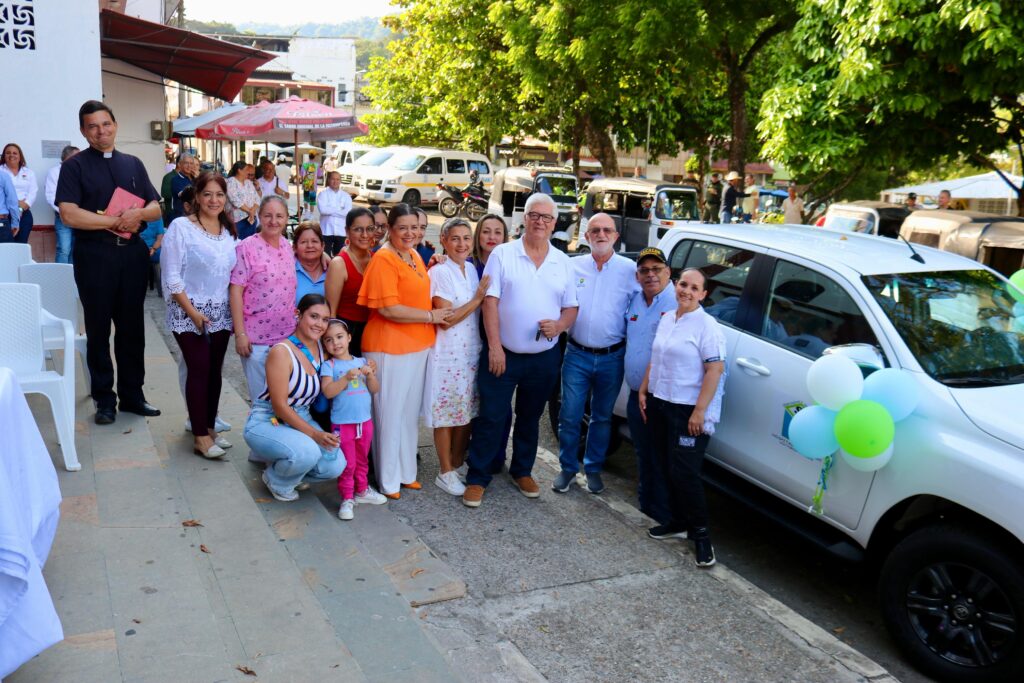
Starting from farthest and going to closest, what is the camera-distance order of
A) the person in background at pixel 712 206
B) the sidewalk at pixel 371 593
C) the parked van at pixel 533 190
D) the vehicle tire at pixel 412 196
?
the vehicle tire at pixel 412 196, the person in background at pixel 712 206, the parked van at pixel 533 190, the sidewalk at pixel 371 593

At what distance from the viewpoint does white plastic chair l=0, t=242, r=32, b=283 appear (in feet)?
20.7

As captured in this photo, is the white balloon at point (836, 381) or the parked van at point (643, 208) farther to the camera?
the parked van at point (643, 208)

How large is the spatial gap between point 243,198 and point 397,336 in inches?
346

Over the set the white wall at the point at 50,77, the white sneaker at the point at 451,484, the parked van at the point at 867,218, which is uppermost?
the white wall at the point at 50,77

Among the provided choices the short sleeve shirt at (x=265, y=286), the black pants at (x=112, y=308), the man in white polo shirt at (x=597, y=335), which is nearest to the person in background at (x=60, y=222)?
the black pants at (x=112, y=308)

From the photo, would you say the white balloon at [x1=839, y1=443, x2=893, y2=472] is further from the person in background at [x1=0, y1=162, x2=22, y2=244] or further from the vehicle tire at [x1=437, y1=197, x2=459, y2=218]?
the vehicle tire at [x1=437, y1=197, x2=459, y2=218]

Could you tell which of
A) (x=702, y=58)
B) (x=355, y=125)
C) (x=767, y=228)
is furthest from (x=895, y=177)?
(x=767, y=228)

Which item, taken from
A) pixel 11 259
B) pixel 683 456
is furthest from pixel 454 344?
pixel 11 259

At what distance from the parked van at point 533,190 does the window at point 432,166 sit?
30.0 ft

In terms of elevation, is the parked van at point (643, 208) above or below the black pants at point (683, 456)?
above

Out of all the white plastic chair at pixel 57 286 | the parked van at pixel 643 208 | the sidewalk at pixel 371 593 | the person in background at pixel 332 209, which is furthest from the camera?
the parked van at pixel 643 208

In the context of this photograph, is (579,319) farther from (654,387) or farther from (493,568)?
(493,568)

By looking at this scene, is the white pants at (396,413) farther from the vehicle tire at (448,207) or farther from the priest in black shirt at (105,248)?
the vehicle tire at (448,207)

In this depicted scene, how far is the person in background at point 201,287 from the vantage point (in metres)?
5.18
